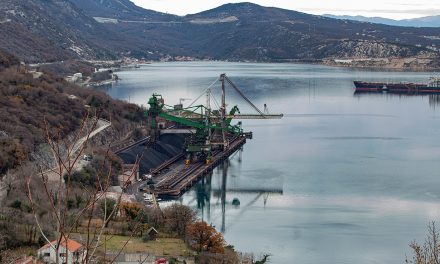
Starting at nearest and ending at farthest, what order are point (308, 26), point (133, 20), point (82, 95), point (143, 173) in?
1. point (143, 173)
2. point (82, 95)
3. point (308, 26)
4. point (133, 20)

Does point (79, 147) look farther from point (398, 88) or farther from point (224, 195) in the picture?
point (398, 88)

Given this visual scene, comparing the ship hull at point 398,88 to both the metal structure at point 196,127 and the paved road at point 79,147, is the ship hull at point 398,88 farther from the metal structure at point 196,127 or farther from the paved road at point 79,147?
the paved road at point 79,147

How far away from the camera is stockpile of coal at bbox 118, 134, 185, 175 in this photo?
38.0 ft

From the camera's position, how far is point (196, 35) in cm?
7319

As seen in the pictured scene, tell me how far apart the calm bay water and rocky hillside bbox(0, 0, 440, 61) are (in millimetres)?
14795

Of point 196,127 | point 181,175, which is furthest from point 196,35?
point 181,175

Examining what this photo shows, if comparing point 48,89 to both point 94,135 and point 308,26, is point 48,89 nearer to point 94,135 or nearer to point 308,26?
point 94,135

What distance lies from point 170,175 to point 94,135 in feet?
6.06

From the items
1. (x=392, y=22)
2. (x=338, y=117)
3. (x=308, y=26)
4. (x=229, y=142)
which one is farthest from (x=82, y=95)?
(x=392, y=22)

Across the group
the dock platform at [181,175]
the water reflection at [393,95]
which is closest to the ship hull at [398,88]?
the water reflection at [393,95]

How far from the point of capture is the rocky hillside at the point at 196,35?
37.0m

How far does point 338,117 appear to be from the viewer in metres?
20.0

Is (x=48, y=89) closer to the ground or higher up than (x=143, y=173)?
higher up

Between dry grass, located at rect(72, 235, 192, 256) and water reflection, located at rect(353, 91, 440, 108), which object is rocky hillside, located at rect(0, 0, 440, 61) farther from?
dry grass, located at rect(72, 235, 192, 256)
